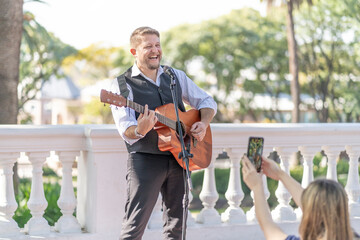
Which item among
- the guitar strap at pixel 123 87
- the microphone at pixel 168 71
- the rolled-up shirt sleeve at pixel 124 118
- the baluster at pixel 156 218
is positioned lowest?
the baluster at pixel 156 218

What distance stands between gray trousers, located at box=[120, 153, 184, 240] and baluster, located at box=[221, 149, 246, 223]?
3.08 feet

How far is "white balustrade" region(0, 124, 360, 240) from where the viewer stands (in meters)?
4.34

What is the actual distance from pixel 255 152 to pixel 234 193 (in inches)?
82.4

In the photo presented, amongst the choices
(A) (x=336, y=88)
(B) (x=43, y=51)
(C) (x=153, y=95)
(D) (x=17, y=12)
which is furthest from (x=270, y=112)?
(C) (x=153, y=95)

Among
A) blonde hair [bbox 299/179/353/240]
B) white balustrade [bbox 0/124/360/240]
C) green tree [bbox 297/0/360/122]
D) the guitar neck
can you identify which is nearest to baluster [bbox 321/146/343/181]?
white balustrade [bbox 0/124/360/240]

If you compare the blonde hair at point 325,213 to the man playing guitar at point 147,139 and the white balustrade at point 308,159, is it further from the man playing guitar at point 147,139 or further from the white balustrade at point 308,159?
the white balustrade at point 308,159

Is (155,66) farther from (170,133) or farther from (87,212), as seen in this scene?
(87,212)

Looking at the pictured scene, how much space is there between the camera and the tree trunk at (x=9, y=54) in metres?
6.37

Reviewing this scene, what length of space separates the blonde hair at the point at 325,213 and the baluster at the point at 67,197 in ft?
7.96

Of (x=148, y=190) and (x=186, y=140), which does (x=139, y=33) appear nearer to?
(x=186, y=140)

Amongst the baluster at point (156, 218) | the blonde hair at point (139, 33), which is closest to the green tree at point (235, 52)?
the baluster at point (156, 218)

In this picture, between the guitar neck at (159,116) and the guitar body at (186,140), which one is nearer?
the guitar neck at (159,116)

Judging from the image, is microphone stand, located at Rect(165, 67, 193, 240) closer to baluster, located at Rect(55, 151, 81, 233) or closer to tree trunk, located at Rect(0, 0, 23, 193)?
baluster, located at Rect(55, 151, 81, 233)

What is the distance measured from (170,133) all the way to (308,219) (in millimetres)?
1536
